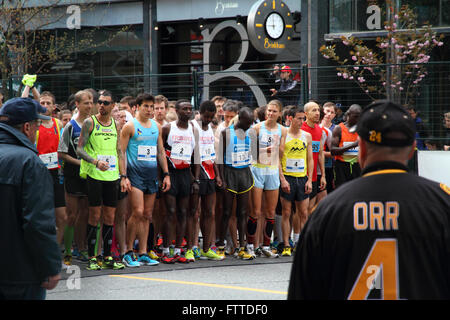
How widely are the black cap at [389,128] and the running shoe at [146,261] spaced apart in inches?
264

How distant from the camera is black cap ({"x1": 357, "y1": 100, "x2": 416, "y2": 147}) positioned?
3.05 metres

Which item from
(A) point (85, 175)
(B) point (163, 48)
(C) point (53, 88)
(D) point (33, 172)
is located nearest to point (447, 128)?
(A) point (85, 175)

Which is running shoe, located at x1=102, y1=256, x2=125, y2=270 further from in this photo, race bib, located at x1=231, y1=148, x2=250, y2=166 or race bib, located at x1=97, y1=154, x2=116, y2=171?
race bib, located at x1=231, y1=148, x2=250, y2=166

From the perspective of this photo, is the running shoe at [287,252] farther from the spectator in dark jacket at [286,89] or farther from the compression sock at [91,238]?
the spectator in dark jacket at [286,89]

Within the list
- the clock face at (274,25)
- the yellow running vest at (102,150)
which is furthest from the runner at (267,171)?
the clock face at (274,25)

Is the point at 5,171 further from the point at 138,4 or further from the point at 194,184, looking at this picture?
the point at 138,4

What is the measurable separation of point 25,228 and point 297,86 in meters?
11.2

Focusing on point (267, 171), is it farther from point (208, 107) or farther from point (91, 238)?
point (91, 238)

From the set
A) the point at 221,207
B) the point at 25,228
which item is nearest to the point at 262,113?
the point at 221,207

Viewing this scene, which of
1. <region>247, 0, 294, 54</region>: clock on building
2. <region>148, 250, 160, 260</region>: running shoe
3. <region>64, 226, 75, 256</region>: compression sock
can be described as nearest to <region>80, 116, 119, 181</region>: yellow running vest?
<region>64, 226, 75, 256</region>: compression sock

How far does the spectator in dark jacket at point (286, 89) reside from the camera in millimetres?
15102

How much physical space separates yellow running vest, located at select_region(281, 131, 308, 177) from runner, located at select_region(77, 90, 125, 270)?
269 cm

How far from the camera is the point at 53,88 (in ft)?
57.5
